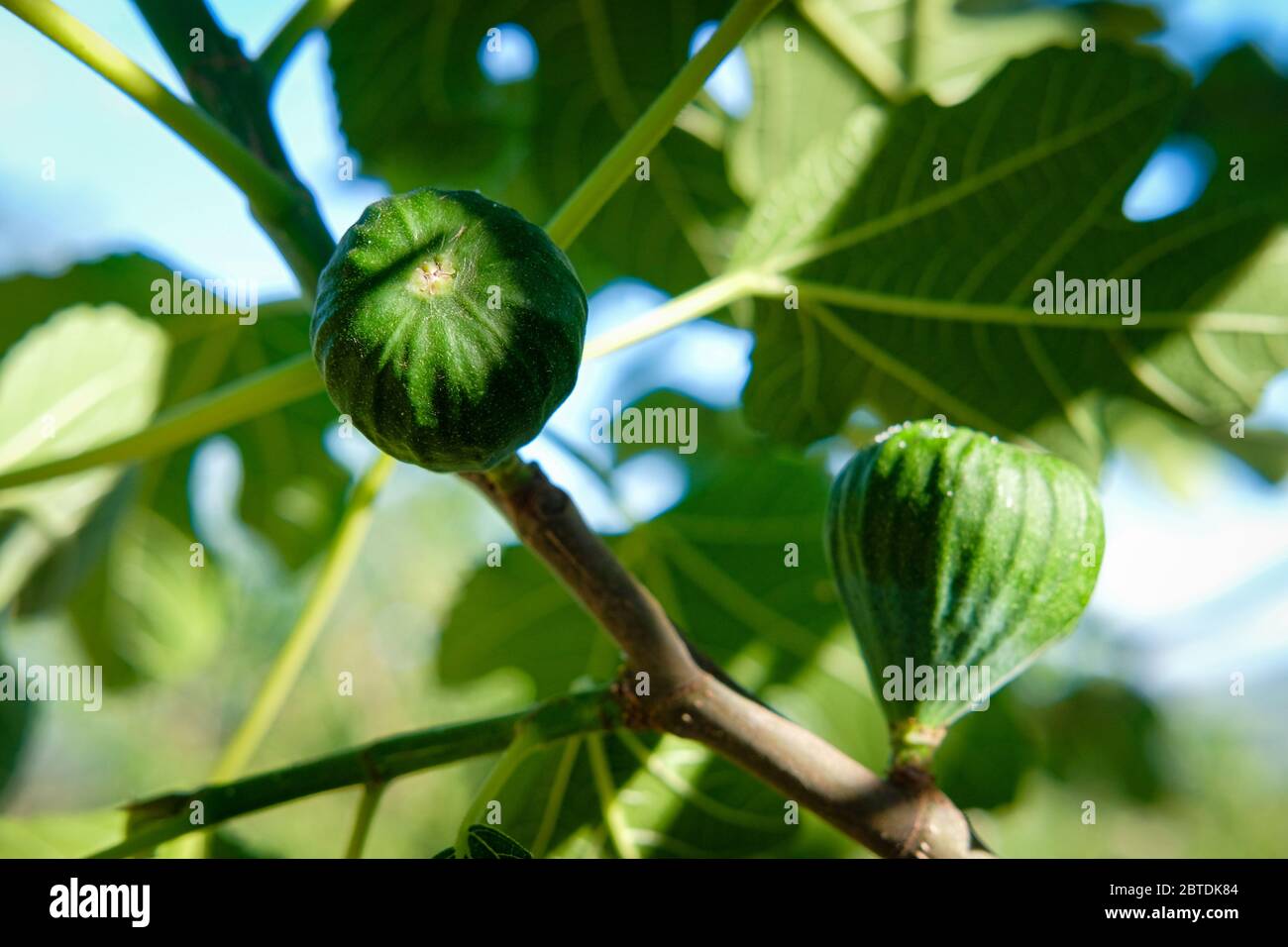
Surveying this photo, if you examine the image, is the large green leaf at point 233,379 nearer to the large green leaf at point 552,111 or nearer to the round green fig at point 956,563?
the large green leaf at point 552,111

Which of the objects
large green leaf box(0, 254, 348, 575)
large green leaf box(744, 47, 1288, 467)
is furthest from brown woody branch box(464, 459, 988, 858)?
large green leaf box(0, 254, 348, 575)

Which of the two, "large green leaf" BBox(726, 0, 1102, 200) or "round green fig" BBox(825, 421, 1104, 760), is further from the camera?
"large green leaf" BBox(726, 0, 1102, 200)

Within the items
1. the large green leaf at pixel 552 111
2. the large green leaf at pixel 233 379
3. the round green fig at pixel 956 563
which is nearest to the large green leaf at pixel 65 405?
the large green leaf at pixel 233 379

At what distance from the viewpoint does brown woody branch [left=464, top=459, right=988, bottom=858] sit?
98 centimetres

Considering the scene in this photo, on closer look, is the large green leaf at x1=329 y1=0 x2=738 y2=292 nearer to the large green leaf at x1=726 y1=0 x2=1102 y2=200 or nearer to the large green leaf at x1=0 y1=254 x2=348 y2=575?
the large green leaf at x1=726 y1=0 x2=1102 y2=200

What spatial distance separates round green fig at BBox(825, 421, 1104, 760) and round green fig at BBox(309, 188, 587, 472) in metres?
0.33

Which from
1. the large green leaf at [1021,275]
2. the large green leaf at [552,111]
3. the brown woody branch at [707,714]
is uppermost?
the large green leaf at [552,111]

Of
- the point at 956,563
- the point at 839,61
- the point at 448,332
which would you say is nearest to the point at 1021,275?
the point at 956,563

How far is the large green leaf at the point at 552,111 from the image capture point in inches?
69.8

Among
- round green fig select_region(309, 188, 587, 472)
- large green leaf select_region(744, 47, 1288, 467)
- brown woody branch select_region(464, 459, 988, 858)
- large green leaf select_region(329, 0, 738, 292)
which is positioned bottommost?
brown woody branch select_region(464, 459, 988, 858)

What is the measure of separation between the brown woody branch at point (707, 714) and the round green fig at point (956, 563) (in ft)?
0.21

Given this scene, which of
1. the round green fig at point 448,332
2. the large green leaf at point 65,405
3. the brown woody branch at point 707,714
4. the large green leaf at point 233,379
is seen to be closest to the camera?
the round green fig at point 448,332

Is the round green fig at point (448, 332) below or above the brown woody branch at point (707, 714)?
above
